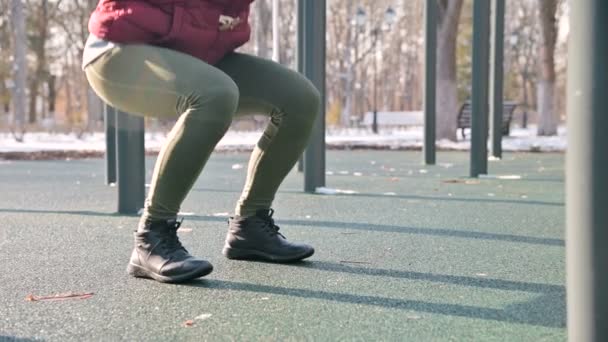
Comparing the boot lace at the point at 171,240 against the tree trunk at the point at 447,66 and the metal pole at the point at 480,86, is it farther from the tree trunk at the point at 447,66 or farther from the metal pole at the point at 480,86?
the tree trunk at the point at 447,66

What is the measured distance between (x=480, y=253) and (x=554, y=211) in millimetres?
1424

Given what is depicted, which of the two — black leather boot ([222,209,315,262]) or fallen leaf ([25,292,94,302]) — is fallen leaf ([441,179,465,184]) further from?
fallen leaf ([25,292,94,302])

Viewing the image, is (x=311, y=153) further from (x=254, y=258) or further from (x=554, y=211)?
(x=254, y=258)

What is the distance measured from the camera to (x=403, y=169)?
23.4ft

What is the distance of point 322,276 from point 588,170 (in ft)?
3.89

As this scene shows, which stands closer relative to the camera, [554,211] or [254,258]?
[254,258]

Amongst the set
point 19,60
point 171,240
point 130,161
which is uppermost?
point 19,60

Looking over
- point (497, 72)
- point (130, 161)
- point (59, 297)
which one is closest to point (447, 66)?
point (497, 72)

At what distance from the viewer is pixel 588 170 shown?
1.11 meters

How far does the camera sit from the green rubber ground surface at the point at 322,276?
5.34 feet

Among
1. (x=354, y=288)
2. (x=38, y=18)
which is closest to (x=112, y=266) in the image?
(x=354, y=288)

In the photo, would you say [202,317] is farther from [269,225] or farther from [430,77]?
[430,77]

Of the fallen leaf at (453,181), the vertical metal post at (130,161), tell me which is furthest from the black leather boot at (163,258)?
Result: the fallen leaf at (453,181)

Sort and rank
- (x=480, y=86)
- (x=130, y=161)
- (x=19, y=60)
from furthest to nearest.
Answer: (x=19, y=60)
(x=480, y=86)
(x=130, y=161)
